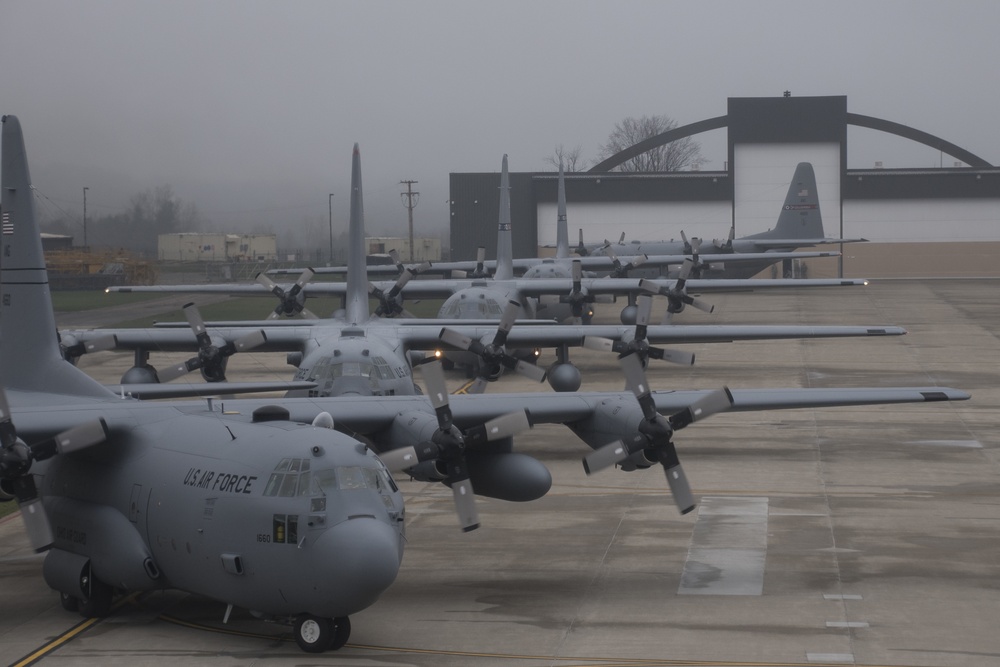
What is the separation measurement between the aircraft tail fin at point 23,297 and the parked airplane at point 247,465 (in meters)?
0.03

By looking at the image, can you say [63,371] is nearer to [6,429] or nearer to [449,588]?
[6,429]

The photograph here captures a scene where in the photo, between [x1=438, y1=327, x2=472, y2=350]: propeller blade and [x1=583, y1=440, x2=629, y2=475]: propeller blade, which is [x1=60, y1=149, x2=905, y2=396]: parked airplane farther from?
[x1=583, y1=440, x2=629, y2=475]: propeller blade

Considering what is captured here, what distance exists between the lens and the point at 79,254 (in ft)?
262

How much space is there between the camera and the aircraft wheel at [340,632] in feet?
53.6

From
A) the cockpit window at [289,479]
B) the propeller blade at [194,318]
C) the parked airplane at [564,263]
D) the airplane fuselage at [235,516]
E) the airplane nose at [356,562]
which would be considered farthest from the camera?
the parked airplane at [564,263]

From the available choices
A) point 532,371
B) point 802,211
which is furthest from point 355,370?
point 802,211

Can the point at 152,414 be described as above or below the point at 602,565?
above

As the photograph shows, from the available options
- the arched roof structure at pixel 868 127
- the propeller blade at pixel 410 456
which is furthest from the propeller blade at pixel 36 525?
the arched roof structure at pixel 868 127

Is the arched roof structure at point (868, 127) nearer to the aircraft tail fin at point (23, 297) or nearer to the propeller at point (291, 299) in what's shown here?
the propeller at point (291, 299)

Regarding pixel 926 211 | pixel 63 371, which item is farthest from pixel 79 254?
pixel 926 211

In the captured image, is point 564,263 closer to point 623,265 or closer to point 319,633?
point 623,265

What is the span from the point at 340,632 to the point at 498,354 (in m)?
10.5

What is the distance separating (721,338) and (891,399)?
15.7 m

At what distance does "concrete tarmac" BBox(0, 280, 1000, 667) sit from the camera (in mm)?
16578
